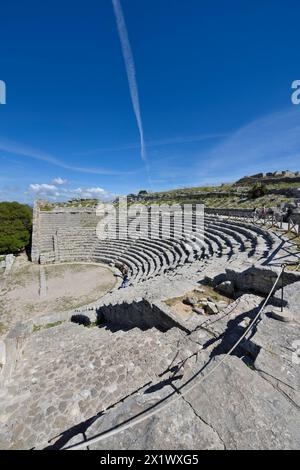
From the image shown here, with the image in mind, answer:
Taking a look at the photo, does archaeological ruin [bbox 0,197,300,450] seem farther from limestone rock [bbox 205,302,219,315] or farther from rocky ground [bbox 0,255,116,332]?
rocky ground [bbox 0,255,116,332]

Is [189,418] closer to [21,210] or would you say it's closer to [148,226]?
[148,226]

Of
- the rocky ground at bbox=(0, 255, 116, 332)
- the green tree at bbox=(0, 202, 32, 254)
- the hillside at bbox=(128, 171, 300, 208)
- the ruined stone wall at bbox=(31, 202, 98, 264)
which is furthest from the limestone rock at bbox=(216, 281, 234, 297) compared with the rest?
the green tree at bbox=(0, 202, 32, 254)

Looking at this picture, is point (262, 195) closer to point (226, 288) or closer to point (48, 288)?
point (226, 288)

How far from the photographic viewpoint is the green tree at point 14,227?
21234 millimetres

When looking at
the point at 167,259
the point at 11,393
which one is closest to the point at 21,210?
the point at 167,259

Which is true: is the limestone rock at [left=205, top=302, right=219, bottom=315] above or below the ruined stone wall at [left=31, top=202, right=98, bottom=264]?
below

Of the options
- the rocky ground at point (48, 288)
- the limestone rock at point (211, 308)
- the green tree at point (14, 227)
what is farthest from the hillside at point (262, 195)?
the green tree at point (14, 227)

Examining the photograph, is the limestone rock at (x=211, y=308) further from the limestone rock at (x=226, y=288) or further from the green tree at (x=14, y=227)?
the green tree at (x=14, y=227)

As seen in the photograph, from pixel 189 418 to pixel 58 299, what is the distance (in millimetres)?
12340

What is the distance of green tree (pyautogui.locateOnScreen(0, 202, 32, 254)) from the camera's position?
69.7 feet

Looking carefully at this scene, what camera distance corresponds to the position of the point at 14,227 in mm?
22422

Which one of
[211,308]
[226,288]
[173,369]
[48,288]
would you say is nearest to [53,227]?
[48,288]
